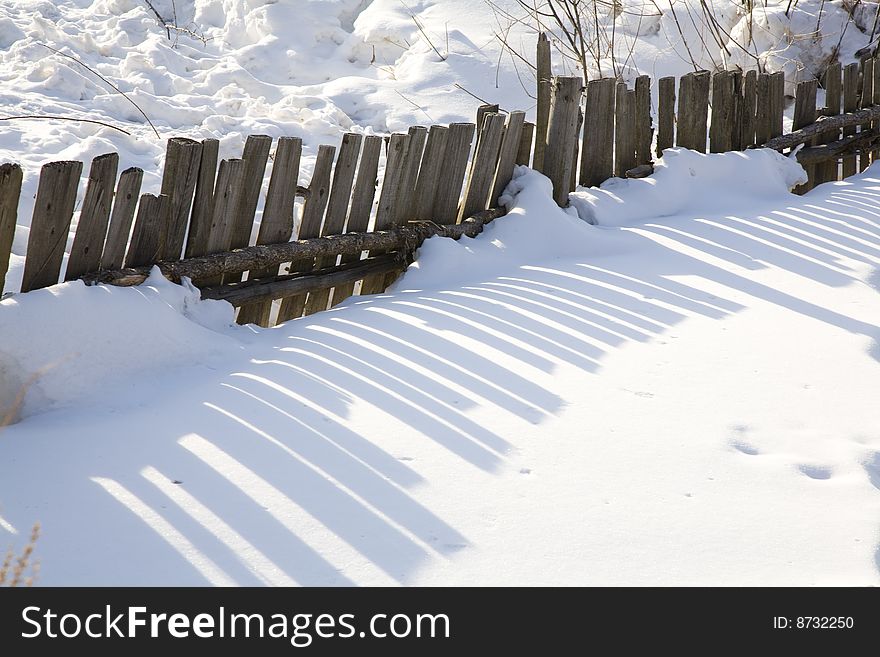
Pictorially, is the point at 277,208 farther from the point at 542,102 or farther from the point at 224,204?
the point at 542,102

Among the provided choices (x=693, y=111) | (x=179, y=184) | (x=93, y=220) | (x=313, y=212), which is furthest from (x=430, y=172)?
(x=693, y=111)

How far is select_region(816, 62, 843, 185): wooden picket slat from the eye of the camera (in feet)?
21.9

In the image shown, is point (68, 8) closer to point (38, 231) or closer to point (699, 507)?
point (38, 231)

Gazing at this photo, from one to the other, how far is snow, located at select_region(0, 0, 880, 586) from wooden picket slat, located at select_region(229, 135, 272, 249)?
429 millimetres

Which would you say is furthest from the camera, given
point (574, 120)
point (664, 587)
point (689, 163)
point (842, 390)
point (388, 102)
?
point (388, 102)

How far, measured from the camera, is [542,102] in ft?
17.0

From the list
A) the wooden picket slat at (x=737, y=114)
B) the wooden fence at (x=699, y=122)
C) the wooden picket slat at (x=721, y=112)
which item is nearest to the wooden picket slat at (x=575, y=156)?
the wooden fence at (x=699, y=122)

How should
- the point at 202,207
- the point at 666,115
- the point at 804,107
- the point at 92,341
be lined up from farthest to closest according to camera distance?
1. the point at 804,107
2. the point at 666,115
3. the point at 202,207
4. the point at 92,341

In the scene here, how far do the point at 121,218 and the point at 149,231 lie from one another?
0.14 meters

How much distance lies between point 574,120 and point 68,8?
5.94m

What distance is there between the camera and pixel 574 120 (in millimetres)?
5145

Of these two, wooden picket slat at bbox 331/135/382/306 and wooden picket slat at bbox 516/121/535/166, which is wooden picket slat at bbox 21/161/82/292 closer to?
wooden picket slat at bbox 331/135/382/306

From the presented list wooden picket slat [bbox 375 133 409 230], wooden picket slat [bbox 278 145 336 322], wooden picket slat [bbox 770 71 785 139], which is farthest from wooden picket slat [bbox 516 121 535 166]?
wooden picket slat [bbox 770 71 785 139]

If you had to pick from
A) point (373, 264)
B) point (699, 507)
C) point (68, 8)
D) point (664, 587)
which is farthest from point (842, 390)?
point (68, 8)
